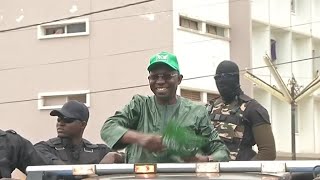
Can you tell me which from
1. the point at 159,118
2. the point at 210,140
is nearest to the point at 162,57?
the point at 159,118

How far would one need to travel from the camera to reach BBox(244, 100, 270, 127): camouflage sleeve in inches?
214

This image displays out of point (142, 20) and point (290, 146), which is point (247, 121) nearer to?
point (142, 20)

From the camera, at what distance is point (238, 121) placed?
5496 millimetres

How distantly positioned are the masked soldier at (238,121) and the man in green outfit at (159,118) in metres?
1.02

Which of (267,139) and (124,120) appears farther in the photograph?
(267,139)

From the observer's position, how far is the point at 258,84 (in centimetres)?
2634

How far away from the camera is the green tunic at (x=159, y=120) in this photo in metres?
4.26

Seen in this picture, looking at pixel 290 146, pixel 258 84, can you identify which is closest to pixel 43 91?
pixel 258 84

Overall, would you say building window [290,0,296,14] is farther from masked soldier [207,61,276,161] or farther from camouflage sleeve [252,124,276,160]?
camouflage sleeve [252,124,276,160]

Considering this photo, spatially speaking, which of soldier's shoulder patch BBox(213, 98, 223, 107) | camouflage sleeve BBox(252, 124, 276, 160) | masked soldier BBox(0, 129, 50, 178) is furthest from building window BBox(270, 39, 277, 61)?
masked soldier BBox(0, 129, 50, 178)

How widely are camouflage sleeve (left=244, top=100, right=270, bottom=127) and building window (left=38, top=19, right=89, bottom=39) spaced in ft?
66.2

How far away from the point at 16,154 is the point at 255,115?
5.36ft

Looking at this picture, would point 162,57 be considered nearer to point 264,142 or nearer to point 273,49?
point 264,142

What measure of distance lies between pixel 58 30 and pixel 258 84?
22.3 feet
